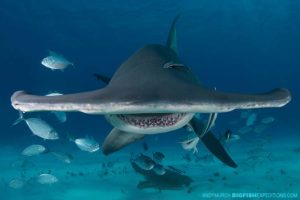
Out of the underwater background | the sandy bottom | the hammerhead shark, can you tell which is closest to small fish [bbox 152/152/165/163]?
the sandy bottom

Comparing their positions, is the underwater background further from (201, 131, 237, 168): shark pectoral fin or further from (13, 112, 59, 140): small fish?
(201, 131, 237, 168): shark pectoral fin

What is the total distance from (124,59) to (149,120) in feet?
104

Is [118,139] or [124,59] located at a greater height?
[118,139]

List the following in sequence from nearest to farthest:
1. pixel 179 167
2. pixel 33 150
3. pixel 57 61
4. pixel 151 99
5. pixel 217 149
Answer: pixel 151 99 → pixel 217 149 → pixel 57 61 → pixel 33 150 → pixel 179 167

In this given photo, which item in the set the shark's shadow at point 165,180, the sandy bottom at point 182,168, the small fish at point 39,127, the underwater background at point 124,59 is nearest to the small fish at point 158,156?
the small fish at point 39,127

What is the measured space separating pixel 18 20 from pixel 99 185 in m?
16.4

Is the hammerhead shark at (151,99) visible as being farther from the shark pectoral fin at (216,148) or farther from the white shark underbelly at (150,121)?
the shark pectoral fin at (216,148)

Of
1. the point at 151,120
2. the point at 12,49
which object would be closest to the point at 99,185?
the point at 151,120

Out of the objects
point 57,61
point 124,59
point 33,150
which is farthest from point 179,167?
point 124,59

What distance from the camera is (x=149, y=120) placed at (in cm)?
312

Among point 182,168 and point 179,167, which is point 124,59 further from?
point 182,168

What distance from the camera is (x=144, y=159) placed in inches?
384

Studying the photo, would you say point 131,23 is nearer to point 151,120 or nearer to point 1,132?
point 1,132

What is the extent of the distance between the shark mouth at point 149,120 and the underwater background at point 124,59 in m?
10.8
